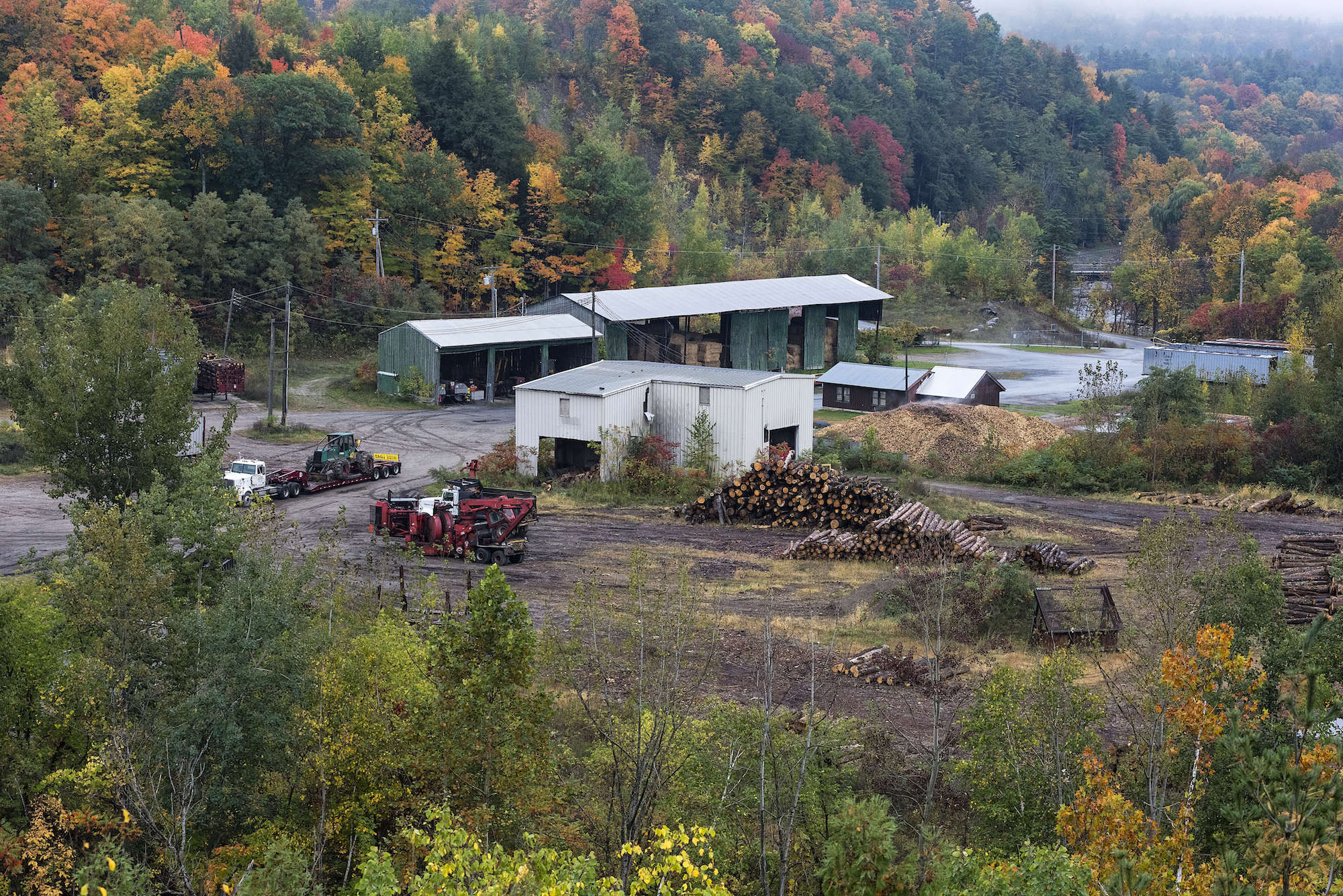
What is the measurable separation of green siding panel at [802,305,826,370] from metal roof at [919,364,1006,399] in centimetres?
1307

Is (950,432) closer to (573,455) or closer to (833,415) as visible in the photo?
(833,415)

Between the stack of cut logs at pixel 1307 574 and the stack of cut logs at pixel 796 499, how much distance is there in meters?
9.31

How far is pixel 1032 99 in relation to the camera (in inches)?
7648

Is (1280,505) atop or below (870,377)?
below

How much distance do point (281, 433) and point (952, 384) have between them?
2885 centimetres

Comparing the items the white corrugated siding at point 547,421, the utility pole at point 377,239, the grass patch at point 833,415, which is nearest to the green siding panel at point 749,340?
the grass patch at point 833,415

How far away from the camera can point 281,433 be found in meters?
45.1

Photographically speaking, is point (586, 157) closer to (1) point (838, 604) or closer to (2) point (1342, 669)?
(1) point (838, 604)

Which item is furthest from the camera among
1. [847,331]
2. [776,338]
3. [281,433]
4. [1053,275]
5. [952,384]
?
[1053,275]

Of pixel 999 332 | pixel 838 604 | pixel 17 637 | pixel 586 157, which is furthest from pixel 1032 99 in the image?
pixel 17 637

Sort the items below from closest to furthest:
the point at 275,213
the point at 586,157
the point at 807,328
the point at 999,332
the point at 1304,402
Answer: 1. the point at 1304,402
2. the point at 807,328
3. the point at 275,213
4. the point at 586,157
5. the point at 999,332

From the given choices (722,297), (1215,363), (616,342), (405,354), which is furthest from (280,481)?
(1215,363)

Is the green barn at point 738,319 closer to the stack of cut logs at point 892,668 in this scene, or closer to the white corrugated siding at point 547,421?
the white corrugated siding at point 547,421

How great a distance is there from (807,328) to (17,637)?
54.3 meters
